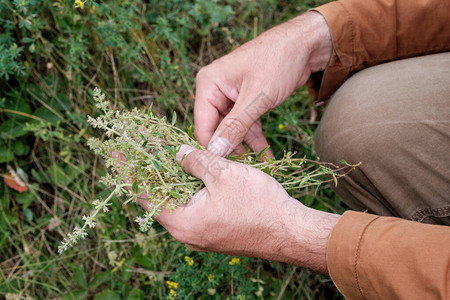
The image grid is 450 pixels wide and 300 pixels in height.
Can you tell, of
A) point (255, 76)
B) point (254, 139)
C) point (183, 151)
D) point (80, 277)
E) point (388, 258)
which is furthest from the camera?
point (80, 277)

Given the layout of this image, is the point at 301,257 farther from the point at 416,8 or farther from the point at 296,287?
the point at 416,8

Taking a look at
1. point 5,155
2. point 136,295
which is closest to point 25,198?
point 5,155

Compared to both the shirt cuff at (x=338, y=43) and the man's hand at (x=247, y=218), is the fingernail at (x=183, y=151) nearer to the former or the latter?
the man's hand at (x=247, y=218)

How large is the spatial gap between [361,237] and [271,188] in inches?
13.7

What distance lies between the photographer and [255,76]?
171 centimetres

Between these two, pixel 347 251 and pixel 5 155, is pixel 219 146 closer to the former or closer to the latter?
pixel 347 251

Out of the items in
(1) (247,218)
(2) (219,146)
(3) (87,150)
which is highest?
(2) (219,146)

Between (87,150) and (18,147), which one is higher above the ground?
(18,147)

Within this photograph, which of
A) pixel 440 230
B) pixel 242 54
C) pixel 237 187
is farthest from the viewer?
pixel 242 54

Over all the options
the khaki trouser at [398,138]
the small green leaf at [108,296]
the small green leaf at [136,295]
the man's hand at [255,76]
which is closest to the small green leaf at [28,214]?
the small green leaf at [108,296]

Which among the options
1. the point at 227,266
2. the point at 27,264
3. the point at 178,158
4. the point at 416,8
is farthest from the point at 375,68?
the point at 27,264

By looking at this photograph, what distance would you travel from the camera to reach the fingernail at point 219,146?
1.58 m

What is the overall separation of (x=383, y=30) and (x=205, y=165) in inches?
46.1

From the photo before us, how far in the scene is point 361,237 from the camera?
128cm
